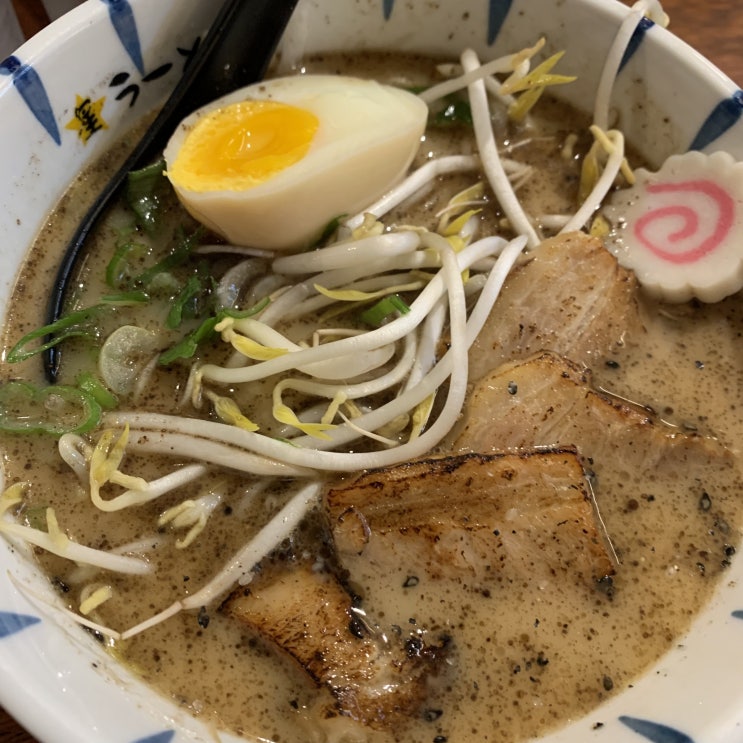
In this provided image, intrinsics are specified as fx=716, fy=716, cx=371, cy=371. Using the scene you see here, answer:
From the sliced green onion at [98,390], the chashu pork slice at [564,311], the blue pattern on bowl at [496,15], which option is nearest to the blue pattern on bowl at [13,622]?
the sliced green onion at [98,390]

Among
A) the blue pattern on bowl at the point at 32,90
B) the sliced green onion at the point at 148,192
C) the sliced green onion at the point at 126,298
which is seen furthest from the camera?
the sliced green onion at the point at 148,192

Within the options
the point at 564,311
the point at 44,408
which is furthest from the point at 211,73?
the point at 564,311

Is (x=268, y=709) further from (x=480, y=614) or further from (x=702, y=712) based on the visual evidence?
(x=702, y=712)

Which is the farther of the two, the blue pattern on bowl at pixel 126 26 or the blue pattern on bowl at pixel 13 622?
the blue pattern on bowl at pixel 126 26

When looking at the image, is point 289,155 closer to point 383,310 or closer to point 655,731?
point 383,310

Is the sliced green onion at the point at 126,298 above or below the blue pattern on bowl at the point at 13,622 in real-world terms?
above

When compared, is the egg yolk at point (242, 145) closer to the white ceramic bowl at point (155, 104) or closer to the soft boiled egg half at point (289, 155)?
the soft boiled egg half at point (289, 155)

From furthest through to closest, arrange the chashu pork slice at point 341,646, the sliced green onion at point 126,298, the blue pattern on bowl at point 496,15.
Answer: the blue pattern on bowl at point 496,15 < the sliced green onion at point 126,298 < the chashu pork slice at point 341,646
